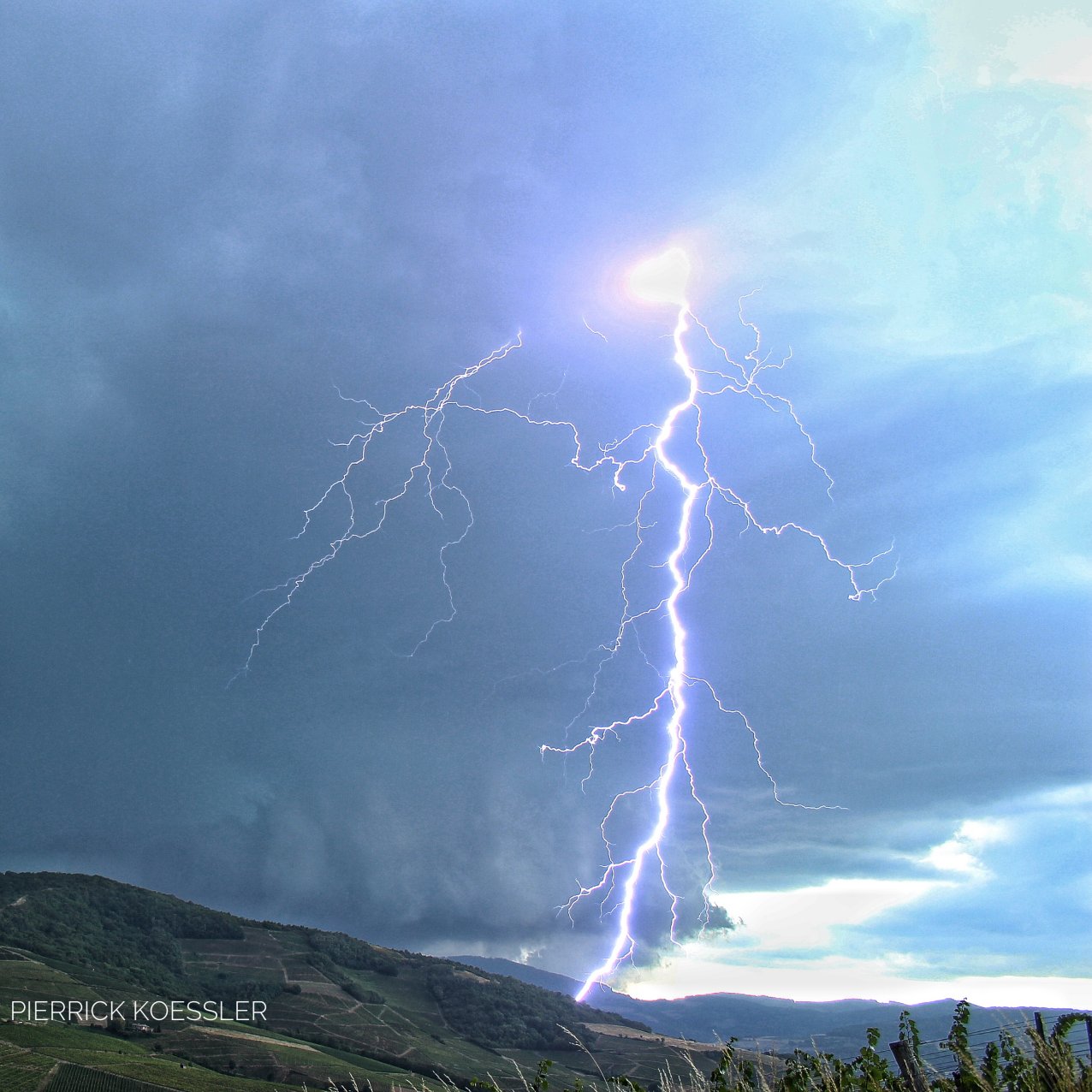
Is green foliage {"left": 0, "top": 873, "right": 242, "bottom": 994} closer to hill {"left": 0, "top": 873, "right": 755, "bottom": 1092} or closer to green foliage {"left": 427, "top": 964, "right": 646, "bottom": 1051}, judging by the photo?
hill {"left": 0, "top": 873, "right": 755, "bottom": 1092}

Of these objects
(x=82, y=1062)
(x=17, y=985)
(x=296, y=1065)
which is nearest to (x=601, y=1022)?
(x=296, y=1065)

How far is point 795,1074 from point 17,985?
102 meters

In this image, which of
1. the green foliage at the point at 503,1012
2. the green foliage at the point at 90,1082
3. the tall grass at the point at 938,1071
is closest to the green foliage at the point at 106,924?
the green foliage at the point at 503,1012

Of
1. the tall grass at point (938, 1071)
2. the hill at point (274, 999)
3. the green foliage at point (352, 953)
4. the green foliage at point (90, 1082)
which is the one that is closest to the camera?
the tall grass at point (938, 1071)

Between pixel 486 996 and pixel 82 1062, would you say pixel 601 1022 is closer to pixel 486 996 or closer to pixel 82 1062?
pixel 486 996

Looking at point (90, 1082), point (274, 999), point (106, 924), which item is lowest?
point (274, 999)

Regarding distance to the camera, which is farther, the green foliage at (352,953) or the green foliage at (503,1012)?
the green foliage at (352,953)

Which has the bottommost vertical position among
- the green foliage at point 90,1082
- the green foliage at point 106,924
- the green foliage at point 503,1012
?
the green foliage at point 503,1012

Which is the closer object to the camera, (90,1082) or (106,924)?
(90,1082)

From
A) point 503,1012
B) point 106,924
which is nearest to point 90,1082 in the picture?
point 503,1012

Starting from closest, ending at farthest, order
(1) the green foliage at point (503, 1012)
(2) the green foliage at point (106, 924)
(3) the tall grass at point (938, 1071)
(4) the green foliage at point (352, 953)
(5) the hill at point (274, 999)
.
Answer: (3) the tall grass at point (938, 1071) < (5) the hill at point (274, 999) < (2) the green foliage at point (106, 924) < (1) the green foliage at point (503, 1012) < (4) the green foliage at point (352, 953)

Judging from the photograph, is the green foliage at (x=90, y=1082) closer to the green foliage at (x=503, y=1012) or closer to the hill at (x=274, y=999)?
A: the hill at (x=274, y=999)

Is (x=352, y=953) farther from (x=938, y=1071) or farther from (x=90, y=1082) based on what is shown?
(x=938, y=1071)

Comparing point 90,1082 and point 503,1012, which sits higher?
point 90,1082
